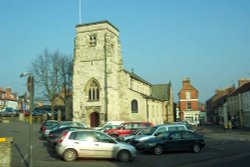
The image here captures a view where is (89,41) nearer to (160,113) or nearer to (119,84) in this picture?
(119,84)

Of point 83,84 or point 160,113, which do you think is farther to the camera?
point 160,113

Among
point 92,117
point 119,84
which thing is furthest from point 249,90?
point 92,117

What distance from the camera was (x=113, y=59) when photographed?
4931 centimetres

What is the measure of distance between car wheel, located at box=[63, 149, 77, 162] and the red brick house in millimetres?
66823

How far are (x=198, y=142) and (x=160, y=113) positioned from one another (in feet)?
156

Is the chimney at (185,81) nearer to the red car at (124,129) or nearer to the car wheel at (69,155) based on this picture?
the red car at (124,129)

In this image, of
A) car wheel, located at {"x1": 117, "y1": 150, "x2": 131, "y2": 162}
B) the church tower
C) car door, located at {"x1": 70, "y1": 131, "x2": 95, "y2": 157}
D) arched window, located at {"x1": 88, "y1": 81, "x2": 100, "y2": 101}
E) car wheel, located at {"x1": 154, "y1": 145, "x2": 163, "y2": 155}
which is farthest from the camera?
arched window, located at {"x1": 88, "y1": 81, "x2": 100, "y2": 101}

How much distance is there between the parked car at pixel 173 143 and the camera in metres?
19.5

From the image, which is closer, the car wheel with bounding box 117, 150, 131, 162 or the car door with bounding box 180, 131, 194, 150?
the car wheel with bounding box 117, 150, 131, 162

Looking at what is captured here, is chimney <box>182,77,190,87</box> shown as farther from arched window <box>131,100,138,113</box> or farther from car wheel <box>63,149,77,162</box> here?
car wheel <box>63,149,77,162</box>

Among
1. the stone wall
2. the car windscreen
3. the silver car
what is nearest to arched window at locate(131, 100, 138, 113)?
the car windscreen

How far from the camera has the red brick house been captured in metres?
80.4

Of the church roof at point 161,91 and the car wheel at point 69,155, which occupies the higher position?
the church roof at point 161,91

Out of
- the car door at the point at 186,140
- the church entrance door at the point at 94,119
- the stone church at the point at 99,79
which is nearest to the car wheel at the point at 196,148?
the car door at the point at 186,140
